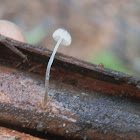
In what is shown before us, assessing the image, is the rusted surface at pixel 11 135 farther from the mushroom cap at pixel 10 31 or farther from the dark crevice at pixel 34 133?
the mushroom cap at pixel 10 31

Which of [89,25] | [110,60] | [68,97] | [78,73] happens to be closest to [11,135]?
[68,97]

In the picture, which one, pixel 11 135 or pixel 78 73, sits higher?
pixel 78 73

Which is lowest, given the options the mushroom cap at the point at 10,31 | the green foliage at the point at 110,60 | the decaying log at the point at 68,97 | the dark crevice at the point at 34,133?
the dark crevice at the point at 34,133

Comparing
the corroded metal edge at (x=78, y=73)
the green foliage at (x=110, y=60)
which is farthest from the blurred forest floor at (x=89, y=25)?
the corroded metal edge at (x=78, y=73)

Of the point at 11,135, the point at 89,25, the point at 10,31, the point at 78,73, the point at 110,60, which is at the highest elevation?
the point at 89,25

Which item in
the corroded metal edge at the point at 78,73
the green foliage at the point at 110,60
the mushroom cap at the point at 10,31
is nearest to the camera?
the corroded metal edge at the point at 78,73

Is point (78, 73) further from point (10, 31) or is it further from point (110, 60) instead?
point (110, 60)

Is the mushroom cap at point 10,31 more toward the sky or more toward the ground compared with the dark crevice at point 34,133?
more toward the sky
